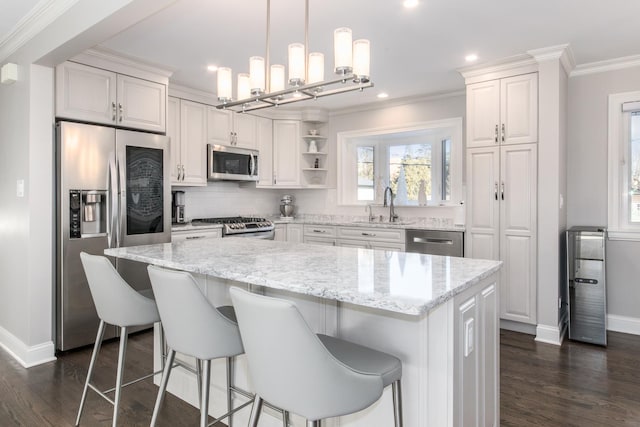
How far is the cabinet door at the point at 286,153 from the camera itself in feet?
17.7

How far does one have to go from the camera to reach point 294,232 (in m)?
5.27

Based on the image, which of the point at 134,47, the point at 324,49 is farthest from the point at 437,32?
the point at 134,47

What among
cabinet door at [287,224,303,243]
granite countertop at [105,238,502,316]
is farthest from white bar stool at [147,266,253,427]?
cabinet door at [287,224,303,243]

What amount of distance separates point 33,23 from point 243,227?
2.53 m

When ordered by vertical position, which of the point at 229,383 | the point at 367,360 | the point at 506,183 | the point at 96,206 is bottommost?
the point at 229,383

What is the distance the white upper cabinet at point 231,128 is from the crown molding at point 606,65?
352 centimetres

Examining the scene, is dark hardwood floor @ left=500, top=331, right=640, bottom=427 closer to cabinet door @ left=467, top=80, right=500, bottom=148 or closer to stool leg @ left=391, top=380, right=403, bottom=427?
stool leg @ left=391, top=380, right=403, bottom=427

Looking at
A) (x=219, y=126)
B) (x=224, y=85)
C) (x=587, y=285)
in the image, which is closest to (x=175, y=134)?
(x=219, y=126)

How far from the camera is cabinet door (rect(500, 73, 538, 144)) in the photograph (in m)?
3.47

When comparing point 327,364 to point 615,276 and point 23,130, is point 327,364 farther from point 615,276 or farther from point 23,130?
point 615,276

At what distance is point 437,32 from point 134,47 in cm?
240

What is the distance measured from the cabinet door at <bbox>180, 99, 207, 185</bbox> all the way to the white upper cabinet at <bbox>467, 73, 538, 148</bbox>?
2834 mm

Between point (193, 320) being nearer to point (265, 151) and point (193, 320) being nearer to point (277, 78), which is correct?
point (277, 78)

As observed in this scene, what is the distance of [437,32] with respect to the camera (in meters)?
2.99
